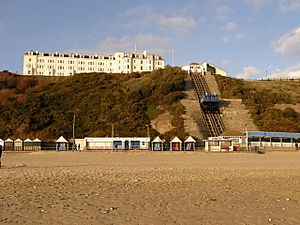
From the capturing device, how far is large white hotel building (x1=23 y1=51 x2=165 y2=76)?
137m

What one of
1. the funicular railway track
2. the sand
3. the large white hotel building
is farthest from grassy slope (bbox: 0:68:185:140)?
the sand

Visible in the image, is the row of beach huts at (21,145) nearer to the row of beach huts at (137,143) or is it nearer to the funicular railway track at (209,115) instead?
the row of beach huts at (137,143)

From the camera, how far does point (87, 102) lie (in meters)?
79.1

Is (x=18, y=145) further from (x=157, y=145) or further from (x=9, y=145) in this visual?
(x=157, y=145)

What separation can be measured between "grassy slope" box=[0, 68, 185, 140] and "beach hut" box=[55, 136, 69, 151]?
7871mm

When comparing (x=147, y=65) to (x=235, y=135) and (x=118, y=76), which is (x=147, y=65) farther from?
(x=235, y=135)

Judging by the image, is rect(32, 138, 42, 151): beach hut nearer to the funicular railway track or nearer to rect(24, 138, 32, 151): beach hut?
rect(24, 138, 32, 151): beach hut

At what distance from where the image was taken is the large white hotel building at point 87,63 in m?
137

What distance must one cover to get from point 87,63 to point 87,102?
66435 millimetres

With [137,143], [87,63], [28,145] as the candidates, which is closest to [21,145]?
[28,145]

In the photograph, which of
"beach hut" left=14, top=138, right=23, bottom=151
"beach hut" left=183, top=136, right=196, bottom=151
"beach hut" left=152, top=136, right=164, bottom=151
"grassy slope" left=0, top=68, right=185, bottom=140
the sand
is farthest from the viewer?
"grassy slope" left=0, top=68, right=185, bottom=140

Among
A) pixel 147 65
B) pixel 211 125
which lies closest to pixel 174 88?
pixel 211 125

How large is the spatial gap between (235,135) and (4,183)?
1929 inches

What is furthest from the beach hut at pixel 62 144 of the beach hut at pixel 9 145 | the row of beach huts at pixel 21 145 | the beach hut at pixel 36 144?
the beach hut at pixel 9 145
